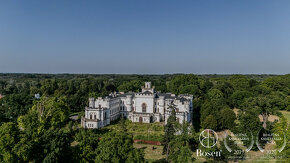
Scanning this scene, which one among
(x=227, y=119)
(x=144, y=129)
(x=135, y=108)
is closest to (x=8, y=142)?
(x=144, y=129)

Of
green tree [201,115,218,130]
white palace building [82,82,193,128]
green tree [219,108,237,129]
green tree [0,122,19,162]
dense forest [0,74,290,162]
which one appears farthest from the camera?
white palace building [82,82,193,128]

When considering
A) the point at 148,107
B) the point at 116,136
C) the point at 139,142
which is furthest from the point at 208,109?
the point at 116,136

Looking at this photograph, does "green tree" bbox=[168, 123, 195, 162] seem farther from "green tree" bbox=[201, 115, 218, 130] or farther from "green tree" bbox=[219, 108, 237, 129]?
"green tree" bbox=[219, 108, 237, 129]

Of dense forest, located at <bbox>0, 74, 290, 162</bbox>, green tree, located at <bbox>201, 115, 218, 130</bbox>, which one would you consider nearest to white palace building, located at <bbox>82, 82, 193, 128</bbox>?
green tree, located at <bbox>201, 115, 218, 130</bbox>

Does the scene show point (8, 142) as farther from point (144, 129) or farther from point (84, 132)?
point (144, 129)

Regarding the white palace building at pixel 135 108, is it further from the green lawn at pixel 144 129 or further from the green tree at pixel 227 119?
the green tree at pixel 227 119

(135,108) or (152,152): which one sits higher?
(135,108)

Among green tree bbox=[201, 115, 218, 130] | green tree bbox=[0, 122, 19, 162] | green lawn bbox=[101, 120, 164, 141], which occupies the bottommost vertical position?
green lawn bbox=[101, 120, 164, 141]

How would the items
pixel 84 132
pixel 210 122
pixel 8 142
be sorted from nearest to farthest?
1. pixel 8 142
2. pixel 84 132
3. pixel 210 122

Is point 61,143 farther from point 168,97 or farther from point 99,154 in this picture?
point 168,97
